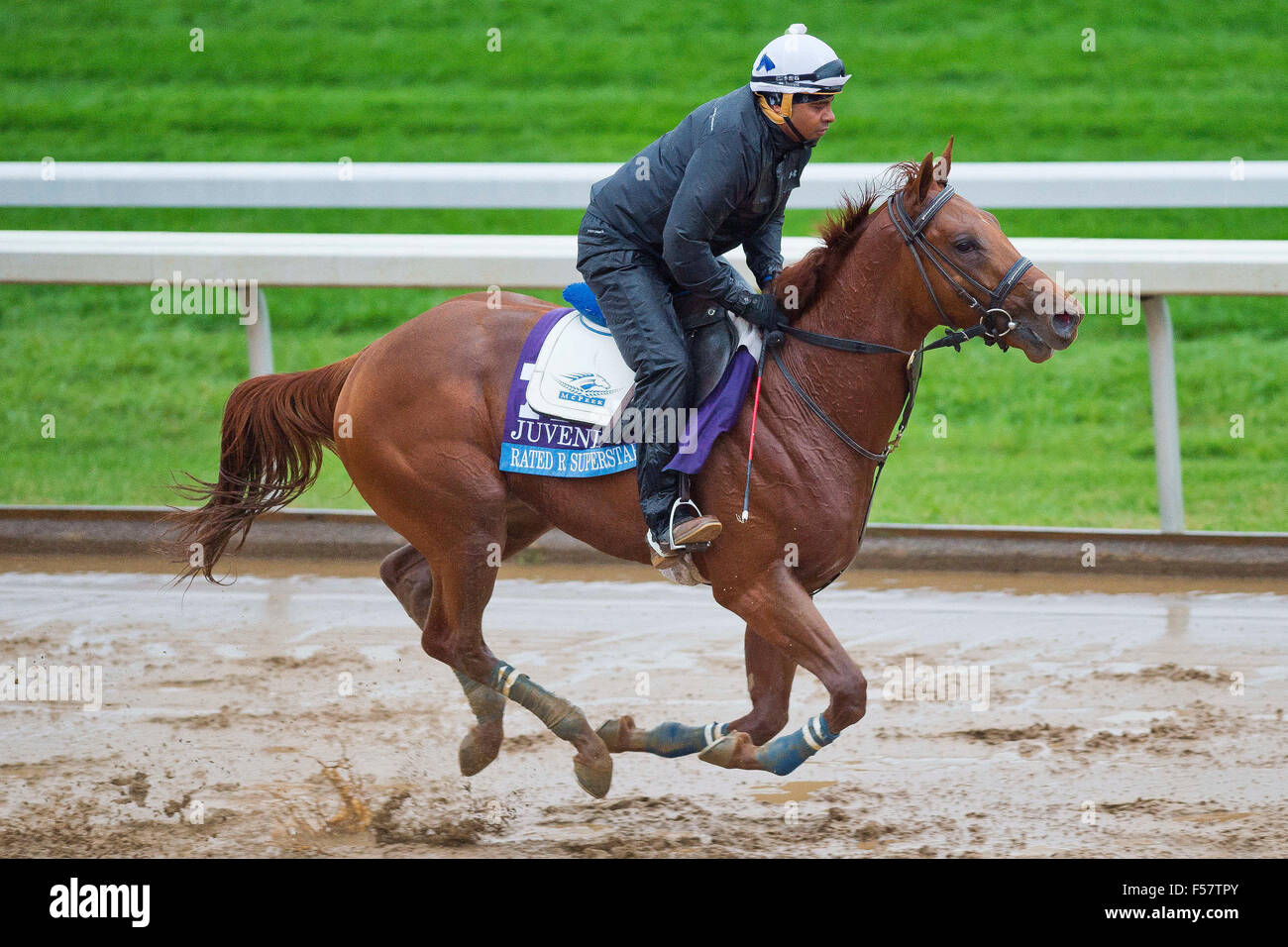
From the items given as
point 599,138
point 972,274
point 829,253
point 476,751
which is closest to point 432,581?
point 476,751

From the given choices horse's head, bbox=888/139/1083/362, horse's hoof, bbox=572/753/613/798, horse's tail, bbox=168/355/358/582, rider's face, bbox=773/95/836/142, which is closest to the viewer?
horse's head, bbox=888/139/1083/362

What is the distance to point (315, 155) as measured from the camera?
12609mm

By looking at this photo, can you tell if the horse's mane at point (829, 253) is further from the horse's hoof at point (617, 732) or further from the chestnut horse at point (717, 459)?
the horse's hoof at point (617, 732)

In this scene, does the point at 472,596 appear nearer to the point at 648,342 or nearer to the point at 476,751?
the point at 476,751

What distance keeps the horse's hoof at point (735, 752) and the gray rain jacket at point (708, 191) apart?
4.02 ft

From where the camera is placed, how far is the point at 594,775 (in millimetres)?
4785

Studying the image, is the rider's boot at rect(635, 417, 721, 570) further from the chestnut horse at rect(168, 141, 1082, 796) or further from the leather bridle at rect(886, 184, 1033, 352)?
the leather bridle at rect(886, 184, 1033, 352)

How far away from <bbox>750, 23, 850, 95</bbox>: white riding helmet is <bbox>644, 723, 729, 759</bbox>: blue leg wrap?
1.82 metres

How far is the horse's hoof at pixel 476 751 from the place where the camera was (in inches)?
196

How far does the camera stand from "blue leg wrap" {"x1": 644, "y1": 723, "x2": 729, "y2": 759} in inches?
185

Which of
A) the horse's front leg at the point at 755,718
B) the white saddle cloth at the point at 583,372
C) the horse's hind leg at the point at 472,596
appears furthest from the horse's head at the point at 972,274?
the horse's hind leg at the point at 472,596

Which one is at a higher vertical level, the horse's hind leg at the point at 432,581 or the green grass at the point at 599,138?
the green grass at the point at 599,138

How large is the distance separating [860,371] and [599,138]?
862cm

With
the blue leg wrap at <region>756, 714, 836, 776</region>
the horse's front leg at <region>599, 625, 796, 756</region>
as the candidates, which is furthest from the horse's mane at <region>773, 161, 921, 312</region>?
the blue leg wrap at <region>756, 714, 836, 776</region>
